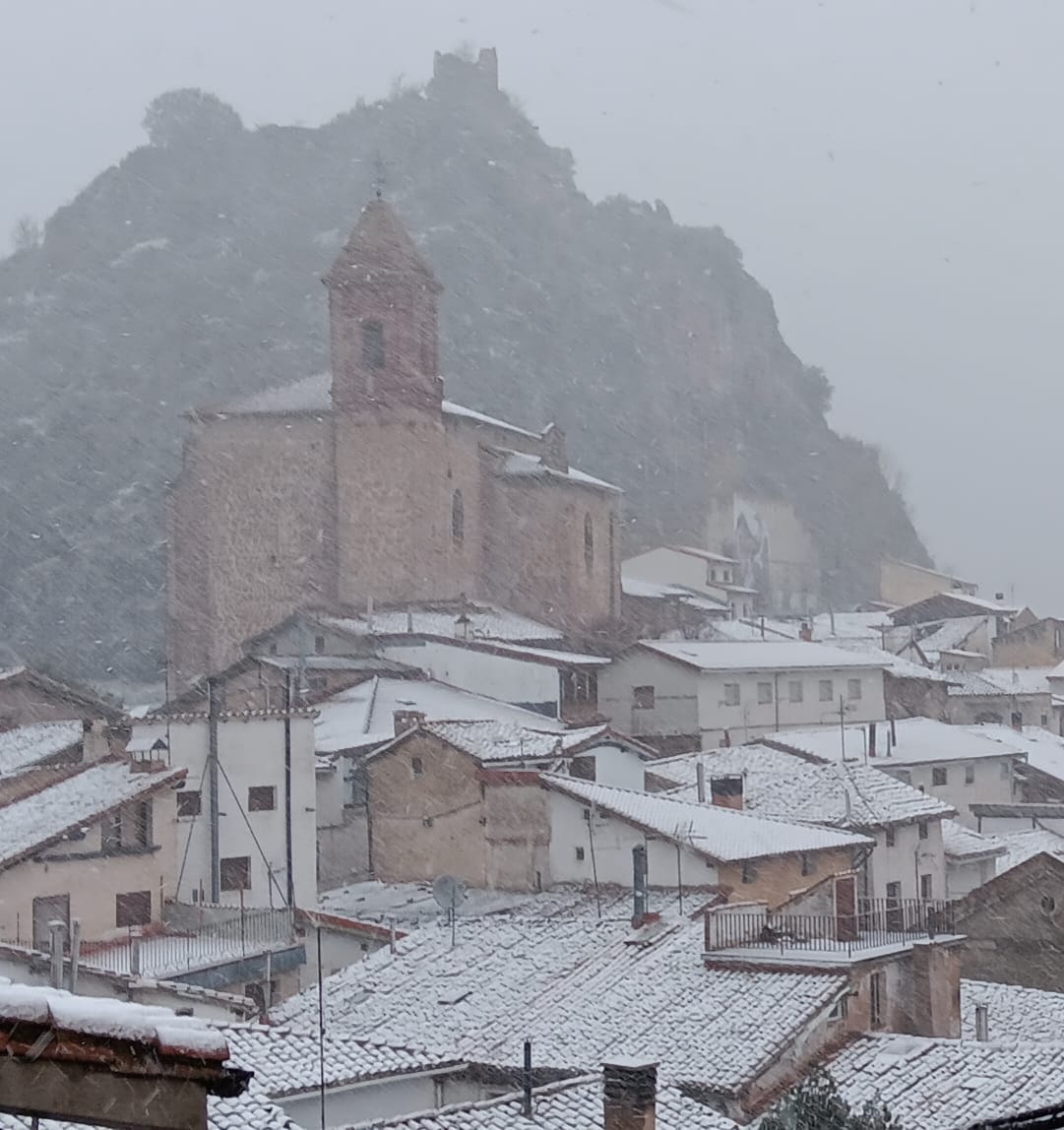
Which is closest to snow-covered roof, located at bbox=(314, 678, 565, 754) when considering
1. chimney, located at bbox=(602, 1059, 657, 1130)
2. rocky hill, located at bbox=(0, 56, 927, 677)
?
chimney, located at bbox=(602, 1059, 657, 1130)

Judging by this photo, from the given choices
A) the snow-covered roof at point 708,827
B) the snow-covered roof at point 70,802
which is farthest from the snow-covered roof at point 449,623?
the snow-covered roof at point 70,802

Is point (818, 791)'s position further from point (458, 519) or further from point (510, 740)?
point (458, 519)

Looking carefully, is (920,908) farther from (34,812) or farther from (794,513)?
(794,513)

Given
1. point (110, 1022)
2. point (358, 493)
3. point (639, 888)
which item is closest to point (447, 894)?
point (639, 888)

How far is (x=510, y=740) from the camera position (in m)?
21.3

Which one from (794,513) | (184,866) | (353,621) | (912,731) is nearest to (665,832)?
(184,866)

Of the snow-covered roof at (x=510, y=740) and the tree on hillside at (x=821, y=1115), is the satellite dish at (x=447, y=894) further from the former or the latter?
the tree on hillside at (x=821, y=1115)

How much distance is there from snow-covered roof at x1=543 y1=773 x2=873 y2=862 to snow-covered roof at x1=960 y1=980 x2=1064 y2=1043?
2236 mm

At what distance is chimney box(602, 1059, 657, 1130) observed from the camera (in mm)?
8609

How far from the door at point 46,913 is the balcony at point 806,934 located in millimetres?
5554

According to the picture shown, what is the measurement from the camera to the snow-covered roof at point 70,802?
1621 cm

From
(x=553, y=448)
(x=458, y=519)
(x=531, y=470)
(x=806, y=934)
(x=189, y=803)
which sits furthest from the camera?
(x=553, y=448)

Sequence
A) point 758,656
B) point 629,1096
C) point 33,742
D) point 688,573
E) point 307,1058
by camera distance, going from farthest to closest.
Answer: point 688,573 < point 758,656 < point 33,742 < point 307,1058 < point 629,1096

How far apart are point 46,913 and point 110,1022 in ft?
45.5
